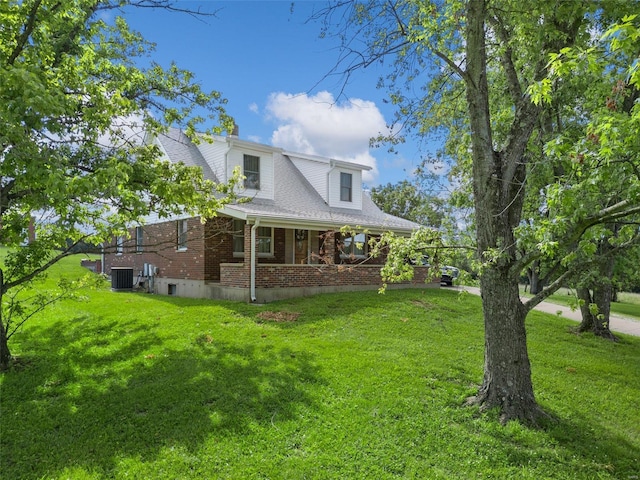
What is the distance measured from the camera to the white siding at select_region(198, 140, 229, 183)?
14.9m

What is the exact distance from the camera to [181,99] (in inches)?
374

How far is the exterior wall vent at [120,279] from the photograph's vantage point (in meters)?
16.2

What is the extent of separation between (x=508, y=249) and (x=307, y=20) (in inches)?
163

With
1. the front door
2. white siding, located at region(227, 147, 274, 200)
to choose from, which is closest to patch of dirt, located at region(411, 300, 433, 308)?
the front door

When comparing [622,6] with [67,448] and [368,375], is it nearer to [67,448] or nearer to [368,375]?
[368,375]

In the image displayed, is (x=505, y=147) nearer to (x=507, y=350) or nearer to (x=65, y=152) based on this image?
(x=507, y=350)

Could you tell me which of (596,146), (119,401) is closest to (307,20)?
(596,146)

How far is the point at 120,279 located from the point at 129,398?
40.4 feet

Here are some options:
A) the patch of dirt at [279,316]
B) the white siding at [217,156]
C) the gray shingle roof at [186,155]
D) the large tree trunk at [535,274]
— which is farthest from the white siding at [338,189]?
the patch of dirt at [279,316]

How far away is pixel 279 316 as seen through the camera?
10094mm

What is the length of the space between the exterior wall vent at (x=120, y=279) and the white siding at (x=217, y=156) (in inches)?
222

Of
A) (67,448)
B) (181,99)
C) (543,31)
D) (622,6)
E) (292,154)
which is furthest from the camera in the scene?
(292,154)

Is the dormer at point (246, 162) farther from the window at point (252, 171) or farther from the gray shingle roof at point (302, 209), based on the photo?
the gray shingle roof at point (302, 209)

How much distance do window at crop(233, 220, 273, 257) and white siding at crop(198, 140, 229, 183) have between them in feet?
5.93
